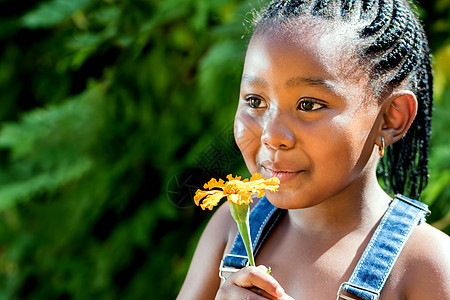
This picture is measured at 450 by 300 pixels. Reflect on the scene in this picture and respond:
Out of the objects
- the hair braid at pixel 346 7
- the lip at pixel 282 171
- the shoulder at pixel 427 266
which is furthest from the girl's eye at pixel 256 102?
the shoulder at pixel 427 266

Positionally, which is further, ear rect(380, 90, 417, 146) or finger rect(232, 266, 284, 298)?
ear rect(380, 90, 417, 146)

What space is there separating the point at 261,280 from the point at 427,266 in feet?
0.93

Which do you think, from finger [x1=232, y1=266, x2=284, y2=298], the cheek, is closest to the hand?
finger [x1=232, y1=266, x2=284, y2=298]

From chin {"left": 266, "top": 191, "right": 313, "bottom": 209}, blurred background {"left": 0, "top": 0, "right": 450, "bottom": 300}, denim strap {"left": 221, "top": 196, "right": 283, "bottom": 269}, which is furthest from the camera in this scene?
blurred background {"left": 0, "top": 0, "right": 450, "bottom": 300}

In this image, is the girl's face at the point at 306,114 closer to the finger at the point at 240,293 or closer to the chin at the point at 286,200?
the chin at the point at 286,200

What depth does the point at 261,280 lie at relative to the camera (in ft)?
2.96

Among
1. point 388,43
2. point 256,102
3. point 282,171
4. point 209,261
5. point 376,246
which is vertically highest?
point 388,43

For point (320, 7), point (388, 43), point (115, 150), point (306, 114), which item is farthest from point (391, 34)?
point (115, 150)

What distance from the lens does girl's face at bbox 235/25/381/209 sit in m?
0.97

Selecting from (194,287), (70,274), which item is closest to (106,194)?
(70,274)

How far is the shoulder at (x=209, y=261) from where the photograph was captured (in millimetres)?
1198

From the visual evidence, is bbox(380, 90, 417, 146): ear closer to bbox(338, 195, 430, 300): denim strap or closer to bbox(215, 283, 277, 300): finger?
bbox(338, 195, 430, 300): denim strap

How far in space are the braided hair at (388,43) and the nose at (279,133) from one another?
17 cm

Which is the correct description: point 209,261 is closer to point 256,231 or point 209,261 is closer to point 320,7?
point 256,231
